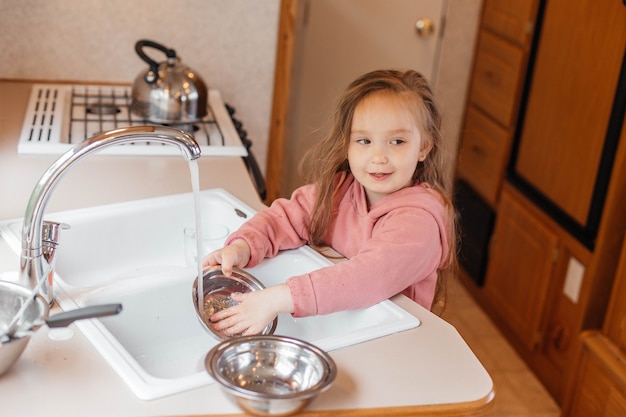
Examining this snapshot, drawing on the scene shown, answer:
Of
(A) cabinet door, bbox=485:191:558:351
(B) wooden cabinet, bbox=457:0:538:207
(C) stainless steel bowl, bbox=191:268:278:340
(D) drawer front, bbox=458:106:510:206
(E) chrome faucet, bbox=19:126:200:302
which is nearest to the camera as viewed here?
(E) chrome faucet, bbox=19:126:200:302

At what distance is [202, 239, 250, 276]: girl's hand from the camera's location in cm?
141

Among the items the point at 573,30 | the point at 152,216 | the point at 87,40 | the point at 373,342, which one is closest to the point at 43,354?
the point at 373,342

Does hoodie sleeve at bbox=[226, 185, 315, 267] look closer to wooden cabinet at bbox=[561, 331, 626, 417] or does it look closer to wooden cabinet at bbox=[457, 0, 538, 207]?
wooden cabinet at bbox=[561, 331, 626, 417]

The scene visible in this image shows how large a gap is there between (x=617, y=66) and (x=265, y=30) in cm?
104

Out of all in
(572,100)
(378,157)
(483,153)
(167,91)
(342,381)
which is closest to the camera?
(342,381)

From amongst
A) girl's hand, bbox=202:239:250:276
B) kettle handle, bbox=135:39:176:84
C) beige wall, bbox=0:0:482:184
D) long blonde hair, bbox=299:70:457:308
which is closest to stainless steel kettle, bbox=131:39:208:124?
kettle handle, bbox=135:39:176:84

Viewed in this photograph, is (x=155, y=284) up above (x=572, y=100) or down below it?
below

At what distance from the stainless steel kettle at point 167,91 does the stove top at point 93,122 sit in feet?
0.12

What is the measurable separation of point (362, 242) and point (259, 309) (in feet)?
1.03

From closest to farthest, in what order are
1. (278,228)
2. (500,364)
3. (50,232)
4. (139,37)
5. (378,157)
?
(50,232)
(378,157)
(278,228)
(139,37)
(500,364)

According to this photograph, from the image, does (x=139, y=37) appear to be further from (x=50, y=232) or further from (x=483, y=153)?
(x=483, y=153)

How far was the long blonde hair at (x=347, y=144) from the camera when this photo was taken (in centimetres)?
143

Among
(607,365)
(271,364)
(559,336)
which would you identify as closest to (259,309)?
(271,364)

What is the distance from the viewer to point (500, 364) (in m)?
2.74
